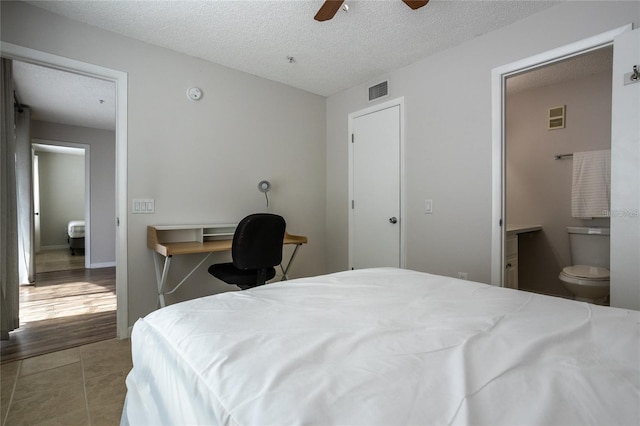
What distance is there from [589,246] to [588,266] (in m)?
0.24

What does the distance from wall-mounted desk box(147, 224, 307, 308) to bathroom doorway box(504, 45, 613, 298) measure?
9.12 ft

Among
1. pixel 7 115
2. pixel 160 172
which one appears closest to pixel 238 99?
pixel 160 172

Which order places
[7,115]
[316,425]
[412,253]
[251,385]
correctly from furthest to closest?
[412,253] → [7,115] → [251,385] → [316,425]

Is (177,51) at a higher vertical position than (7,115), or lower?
higher

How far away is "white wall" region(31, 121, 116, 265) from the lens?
16.9ft

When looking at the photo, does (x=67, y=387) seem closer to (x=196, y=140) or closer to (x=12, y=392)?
(x=12, y=392)

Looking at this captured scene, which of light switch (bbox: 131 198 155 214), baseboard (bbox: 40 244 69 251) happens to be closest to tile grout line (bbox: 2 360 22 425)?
light switch (bbox: 131 198 155 214)

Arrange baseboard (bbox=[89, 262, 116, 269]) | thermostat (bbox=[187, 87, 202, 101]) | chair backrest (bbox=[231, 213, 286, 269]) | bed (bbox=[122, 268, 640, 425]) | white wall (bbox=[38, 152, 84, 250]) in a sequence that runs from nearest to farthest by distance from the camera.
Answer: bed (bbox=[122, 268, 640, 425]) < chair backrest (bbox=[231, 213, 286, 269]) < thermostat (bbox=[187, 87, 202, 101]) < baseboard (bbox=[89, 262, 116, 269]) < white wall (bbox=[38, 152, 84, 250])

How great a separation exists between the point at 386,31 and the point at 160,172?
87.1 inches

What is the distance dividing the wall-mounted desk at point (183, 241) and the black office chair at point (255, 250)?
0.84 ft

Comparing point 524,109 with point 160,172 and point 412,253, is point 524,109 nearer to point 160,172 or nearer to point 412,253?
point 412,253

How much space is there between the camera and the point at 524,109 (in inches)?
144

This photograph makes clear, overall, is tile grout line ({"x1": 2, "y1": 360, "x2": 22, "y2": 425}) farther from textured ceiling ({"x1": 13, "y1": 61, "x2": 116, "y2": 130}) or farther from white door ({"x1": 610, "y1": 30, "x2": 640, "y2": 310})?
white door ({"x1": 610, "y1": 30, "x2": 640, "y2": 310})

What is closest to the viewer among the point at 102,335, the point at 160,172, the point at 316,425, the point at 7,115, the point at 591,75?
the point at 316,425
